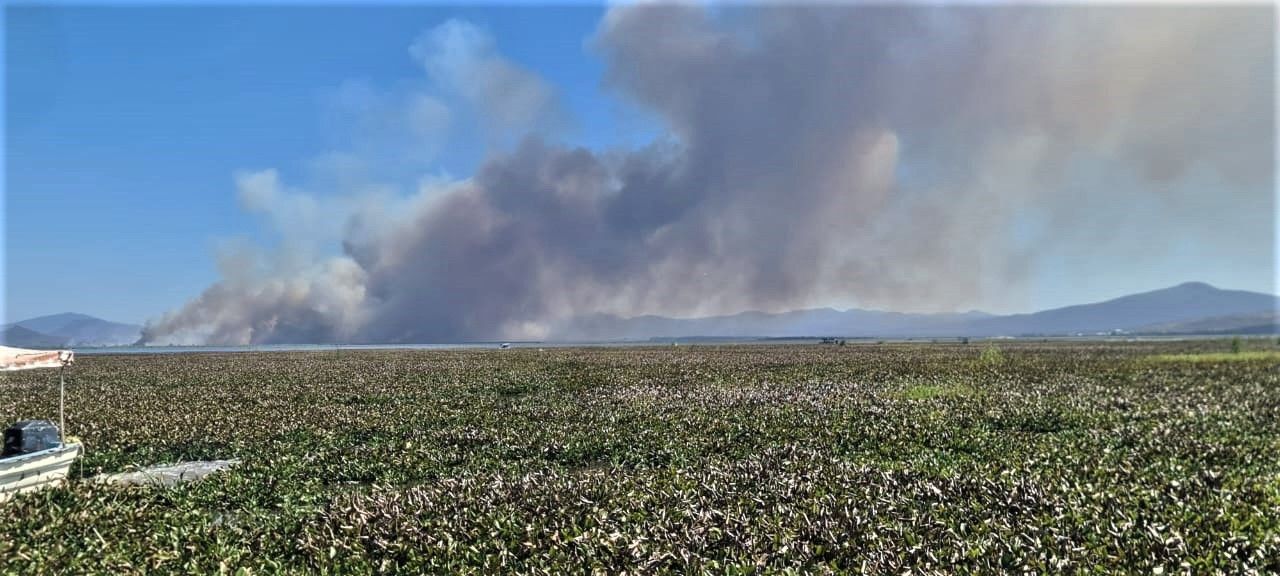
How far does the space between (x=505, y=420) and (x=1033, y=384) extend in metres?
23.3

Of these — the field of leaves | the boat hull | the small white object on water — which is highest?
the boat hull

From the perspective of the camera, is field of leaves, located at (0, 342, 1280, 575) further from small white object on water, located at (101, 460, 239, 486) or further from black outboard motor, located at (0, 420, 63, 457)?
black outboard motor, located at (0, 420, 63, 457)

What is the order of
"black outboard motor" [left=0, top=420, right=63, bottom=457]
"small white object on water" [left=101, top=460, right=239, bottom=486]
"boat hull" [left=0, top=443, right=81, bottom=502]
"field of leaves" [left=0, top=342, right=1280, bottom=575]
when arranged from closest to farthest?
"field of leaves" [left=0, top=342, right=1280, bottom=575] < "boat hull" [left=0, top=443, right=81, bottom=502] < "black outboard motor" [left=0, top=420, right=63, bottom=457] < "small white object on water" [left=101, top=460, right=239, bottom=486]

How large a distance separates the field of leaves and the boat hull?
1.16 feet

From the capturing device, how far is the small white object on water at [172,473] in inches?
496

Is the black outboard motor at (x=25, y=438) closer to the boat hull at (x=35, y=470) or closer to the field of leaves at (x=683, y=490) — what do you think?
the boat hull at (x=35, y=470)

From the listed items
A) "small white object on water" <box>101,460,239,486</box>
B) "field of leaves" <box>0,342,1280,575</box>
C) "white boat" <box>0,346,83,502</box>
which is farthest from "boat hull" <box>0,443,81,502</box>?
"small white object on water" <box>101,460,239,486</box>

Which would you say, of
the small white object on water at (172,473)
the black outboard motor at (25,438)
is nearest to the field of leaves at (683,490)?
the small white object on water at (172,473)

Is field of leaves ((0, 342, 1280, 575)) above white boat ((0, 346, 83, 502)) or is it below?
below

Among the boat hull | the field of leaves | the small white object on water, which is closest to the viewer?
the field of leaves

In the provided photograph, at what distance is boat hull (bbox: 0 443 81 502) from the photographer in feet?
33.4

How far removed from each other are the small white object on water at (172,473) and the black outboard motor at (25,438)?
3.87 ft

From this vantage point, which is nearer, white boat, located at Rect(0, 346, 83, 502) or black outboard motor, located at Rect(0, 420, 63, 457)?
white boat, located at Rect(0, 346, 83, 502)

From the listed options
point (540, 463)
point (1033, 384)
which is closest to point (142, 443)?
point (540, 463)
